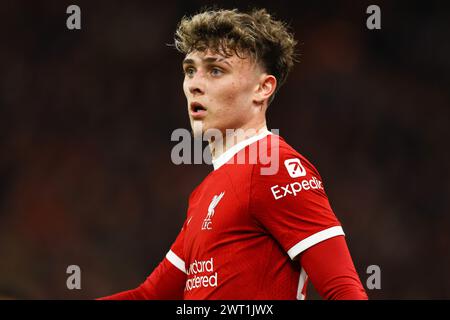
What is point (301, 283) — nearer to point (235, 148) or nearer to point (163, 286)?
point (235, 148)

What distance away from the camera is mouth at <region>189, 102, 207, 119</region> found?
2.26 m

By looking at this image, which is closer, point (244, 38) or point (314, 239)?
point (314, 239)

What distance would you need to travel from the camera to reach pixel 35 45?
567 cm

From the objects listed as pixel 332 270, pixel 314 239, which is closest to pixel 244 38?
pixel 314 239

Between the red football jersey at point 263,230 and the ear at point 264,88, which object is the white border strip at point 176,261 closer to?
the red football jersey at point 263,230

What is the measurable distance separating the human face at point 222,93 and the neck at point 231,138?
0.6 inches

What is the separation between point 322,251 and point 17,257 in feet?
12.8

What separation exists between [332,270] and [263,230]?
25 cm

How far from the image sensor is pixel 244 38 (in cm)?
230

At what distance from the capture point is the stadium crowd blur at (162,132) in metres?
5.43

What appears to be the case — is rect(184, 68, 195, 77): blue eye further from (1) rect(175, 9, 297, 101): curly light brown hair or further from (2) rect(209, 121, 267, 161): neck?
(2) rect(209, 121, 267, 161): neck

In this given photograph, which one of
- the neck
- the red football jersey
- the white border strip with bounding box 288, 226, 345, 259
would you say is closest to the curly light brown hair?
the neck

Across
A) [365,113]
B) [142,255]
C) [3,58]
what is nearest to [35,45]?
[3,58]

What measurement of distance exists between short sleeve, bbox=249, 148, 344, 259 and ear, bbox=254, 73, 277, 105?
0.39 meters
